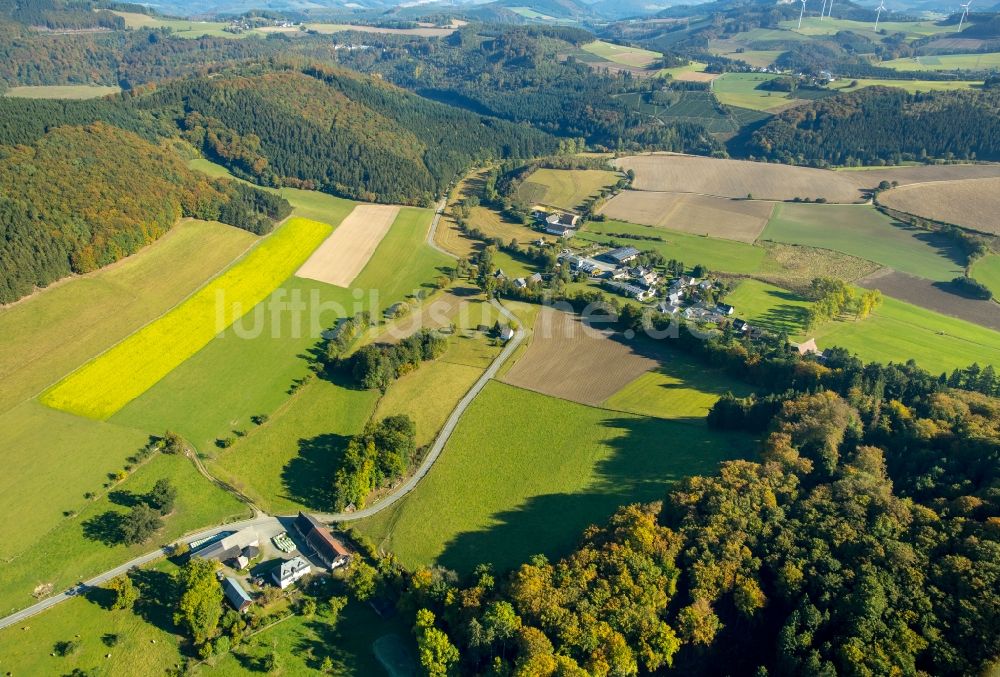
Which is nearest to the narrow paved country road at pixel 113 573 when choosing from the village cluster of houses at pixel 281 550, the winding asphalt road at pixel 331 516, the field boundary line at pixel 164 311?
the winding asphalt road at pixel 331 516

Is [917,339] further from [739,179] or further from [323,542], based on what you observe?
[323,542]

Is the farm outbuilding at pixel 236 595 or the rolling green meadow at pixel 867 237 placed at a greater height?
the rolling green meadow at pixel 867 237

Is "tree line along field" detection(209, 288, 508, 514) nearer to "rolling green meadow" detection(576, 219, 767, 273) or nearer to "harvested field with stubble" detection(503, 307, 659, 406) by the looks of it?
"harvested field with stubble" detection(503, 307, 659, 406)

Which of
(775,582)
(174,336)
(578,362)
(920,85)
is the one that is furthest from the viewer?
(920,85)

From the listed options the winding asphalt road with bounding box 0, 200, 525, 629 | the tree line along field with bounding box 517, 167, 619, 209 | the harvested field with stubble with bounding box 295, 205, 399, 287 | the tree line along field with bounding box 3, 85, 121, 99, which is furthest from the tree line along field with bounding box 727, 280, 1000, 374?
the tree line along field with bounding box 3, 85, 121, 99

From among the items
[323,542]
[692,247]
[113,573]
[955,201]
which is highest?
[955,201]

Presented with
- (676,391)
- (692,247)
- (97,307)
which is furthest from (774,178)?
(97,307)

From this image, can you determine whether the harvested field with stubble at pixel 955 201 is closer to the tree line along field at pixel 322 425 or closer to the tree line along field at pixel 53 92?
the tree line along field at pixel 322 425
